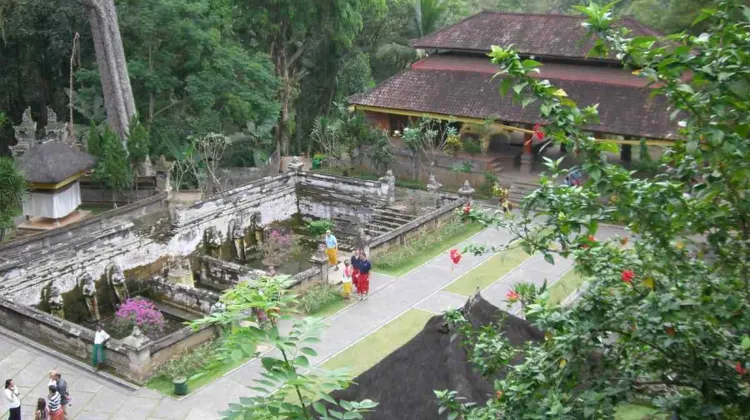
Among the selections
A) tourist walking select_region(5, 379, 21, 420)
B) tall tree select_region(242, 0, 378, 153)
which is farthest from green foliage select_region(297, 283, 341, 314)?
tall tree select_region(242, 0, 378, 153)

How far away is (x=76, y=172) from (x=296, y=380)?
19.5 metres

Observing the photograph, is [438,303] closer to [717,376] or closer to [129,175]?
[129,175]

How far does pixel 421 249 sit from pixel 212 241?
239 inches

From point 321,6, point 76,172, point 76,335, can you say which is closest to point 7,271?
point 76,335

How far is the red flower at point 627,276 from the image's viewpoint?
19.1 ft

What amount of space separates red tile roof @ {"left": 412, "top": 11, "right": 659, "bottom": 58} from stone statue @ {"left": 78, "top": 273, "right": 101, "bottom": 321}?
54.4 feet

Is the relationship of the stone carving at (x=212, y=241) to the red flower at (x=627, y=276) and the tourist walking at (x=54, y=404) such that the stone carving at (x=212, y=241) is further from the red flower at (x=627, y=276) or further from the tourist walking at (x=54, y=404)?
the red flower at (x=627, y=276)

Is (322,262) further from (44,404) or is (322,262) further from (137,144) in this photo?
(137,144)

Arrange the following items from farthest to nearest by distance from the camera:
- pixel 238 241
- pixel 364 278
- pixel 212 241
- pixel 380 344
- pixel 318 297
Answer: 1. pixel 238 241
2. pixel 212 241
3. pixel 364 278
4. pixel 318 297
5. pixel 380 344

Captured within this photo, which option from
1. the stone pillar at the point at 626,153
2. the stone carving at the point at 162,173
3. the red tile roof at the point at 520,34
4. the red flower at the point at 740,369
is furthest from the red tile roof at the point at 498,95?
the red flower at the point at 740,369

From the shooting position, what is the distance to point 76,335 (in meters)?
15.3

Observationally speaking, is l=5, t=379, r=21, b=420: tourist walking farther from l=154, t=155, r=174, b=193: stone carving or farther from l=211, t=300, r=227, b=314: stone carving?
l=154, t=155, r=174, b=193: stone carving

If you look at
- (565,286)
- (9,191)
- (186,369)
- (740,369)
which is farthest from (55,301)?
A: (740,369)

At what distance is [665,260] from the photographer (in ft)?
18.5
